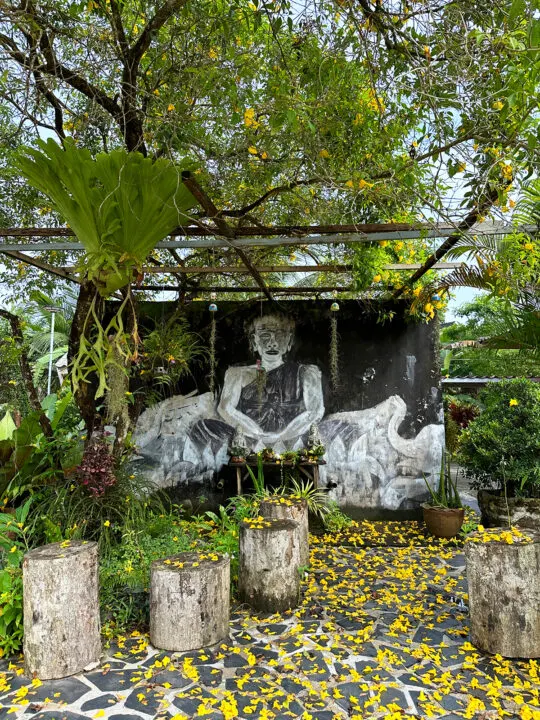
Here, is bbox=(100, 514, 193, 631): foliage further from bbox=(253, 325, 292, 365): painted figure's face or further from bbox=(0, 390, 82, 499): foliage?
bbox=(253, 325, 292, 365): painted figure's face

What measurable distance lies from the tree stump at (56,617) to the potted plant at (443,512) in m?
4.03

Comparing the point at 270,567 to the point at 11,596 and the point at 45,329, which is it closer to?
the point at 11,596

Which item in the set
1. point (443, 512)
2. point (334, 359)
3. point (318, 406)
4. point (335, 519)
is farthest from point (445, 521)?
point (334, 359)

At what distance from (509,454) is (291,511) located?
2.54 metres

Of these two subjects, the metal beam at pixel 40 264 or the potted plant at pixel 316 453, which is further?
the potted plant at pixel 316 453

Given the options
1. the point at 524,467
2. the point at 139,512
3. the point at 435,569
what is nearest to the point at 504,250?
the point at 524,467

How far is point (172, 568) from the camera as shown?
3.31 meters

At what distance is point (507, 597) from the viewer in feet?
10.3

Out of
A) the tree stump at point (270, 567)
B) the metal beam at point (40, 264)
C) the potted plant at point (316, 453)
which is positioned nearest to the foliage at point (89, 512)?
the tree stump at point (270, 567)

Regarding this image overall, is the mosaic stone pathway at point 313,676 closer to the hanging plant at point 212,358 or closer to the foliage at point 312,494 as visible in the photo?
the foliage at point 312,494

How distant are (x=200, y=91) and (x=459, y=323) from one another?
43.9ft

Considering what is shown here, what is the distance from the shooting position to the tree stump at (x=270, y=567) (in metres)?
3.85

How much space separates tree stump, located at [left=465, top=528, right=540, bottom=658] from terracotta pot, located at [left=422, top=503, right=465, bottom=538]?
2.60 m

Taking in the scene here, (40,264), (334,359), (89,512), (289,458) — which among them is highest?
(40,264)
